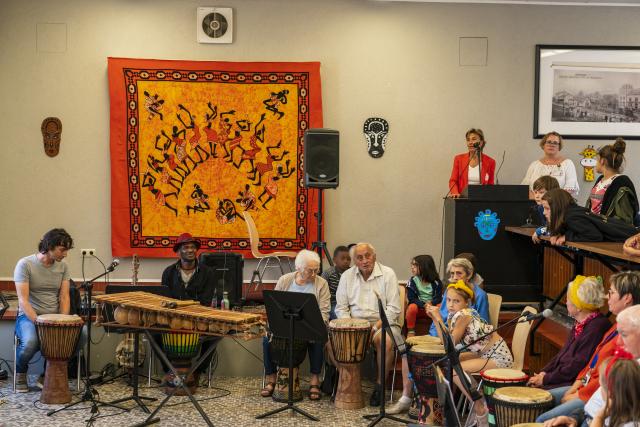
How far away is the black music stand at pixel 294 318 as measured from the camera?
5.88m

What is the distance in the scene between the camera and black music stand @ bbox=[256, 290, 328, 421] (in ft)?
19.3

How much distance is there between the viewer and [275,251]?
360 inches

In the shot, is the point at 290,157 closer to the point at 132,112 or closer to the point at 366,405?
the point at 132,112

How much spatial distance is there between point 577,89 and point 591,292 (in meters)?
4.77

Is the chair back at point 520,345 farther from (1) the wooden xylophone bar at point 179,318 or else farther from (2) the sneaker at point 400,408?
(1) the wooden xylophone bar at point 179,318

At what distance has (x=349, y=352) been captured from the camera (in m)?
6.39

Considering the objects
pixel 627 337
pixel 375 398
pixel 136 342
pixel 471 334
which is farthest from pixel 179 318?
pixel 627 337

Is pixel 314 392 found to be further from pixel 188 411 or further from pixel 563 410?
pixel 563 410

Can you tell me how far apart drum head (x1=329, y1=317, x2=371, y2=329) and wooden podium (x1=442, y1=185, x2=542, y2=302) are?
60.6 inches

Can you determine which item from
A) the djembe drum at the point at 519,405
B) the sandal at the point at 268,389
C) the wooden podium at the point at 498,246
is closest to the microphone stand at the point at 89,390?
the sandal at the point at 268,389

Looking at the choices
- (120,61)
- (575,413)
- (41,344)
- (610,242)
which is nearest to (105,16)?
(120,61)

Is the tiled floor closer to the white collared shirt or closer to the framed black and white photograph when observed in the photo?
the white collared shirt

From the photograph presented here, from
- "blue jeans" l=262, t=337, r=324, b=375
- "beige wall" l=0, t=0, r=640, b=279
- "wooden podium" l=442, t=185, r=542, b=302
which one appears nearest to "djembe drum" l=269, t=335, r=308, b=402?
"blue jeans" l=262, t=337, r=324, b=375

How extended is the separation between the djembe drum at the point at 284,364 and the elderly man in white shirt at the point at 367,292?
0.42 meters
